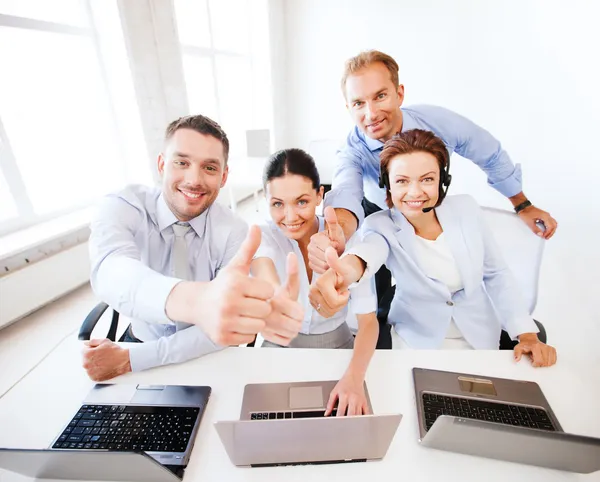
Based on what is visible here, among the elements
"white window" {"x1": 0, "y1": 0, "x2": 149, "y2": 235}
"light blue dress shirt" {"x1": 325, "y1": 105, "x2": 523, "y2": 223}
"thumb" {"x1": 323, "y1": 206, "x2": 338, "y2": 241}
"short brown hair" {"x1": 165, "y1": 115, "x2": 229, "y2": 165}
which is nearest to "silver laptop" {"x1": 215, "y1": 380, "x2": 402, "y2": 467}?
"thumb" {"x1": 323, "y1": 206, "x2": 338, "y2": 241}

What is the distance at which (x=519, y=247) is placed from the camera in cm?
142

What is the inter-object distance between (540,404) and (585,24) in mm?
2950

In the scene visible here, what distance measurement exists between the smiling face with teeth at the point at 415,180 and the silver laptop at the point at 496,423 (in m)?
0.60

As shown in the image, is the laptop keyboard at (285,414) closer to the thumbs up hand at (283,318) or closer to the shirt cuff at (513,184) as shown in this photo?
the thumbs up hand at (283,318)

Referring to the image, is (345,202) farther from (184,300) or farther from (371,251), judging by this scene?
(184,300)

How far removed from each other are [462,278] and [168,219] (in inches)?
46.7

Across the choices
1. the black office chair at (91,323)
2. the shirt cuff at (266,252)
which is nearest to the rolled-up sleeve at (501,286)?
the shirt cuff at (266,252)

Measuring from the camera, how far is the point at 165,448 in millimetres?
746

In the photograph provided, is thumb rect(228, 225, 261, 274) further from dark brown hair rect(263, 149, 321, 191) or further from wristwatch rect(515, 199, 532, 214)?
wristwatch rect(515, 199, 532, 214)

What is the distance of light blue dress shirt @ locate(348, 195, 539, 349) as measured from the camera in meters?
1.30

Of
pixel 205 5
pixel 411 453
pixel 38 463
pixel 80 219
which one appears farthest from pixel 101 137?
pixel 411 453

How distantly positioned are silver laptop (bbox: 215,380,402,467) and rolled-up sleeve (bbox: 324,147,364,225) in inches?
33.1

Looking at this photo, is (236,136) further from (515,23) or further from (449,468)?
(449,468)

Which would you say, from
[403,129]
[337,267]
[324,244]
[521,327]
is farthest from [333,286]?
[403,129]
